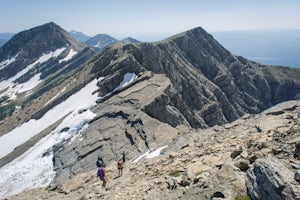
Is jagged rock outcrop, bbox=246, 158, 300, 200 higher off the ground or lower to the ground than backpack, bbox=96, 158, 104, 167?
higher

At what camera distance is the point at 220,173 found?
20.6 meters

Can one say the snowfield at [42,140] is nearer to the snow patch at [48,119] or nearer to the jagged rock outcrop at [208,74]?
the snow patch at [48,119]

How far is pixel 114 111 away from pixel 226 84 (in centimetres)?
8056

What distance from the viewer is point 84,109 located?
65.2m

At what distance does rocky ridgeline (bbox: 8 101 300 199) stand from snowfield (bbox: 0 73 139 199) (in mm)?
9415

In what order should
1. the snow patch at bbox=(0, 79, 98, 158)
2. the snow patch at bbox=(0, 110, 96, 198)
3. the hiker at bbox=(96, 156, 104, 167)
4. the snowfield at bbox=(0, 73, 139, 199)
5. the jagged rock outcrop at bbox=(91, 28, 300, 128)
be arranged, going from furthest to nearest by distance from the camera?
the jagged rock outcrop at bbox=(91, 28, 300, 128), the snow patch at bbox=(0, 79, 98, 158), the snowfield at bbox=(0, 73, 139, 199), the snow patch at bbox=(0, 110, 96, 198), the hiker at bbox=(96, 156, 104, 167)

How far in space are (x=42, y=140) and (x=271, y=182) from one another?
49.4 m

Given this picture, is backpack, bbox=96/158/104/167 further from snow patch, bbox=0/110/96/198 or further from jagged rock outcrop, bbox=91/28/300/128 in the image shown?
jagged rock outcrop, bbox=91/28/300/128

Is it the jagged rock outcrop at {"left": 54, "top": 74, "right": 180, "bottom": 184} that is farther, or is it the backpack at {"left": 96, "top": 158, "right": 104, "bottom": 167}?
the jagged rock outcrop at {"left": 54, "top": 74, "right": 180, "bottom": 184}

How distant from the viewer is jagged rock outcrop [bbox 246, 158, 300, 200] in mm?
15578

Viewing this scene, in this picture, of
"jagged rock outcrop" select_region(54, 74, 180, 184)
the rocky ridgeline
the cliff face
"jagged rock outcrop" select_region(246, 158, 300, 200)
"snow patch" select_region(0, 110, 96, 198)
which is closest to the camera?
"jagged rock outcrop" select_region(246, 158, 300, 200)

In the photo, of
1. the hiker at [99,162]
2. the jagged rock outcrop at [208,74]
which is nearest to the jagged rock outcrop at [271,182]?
the hiker at [99,162]

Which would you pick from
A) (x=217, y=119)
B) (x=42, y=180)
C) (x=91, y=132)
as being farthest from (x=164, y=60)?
(x=42, y=180)

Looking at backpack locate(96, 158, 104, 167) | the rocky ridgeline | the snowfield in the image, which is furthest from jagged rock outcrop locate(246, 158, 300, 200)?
backpack locate(96, 158, 104, 167)
